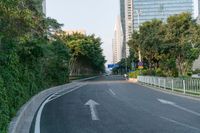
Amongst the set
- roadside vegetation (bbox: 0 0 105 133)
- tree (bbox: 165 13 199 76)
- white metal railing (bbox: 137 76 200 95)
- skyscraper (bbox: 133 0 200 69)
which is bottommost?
white metal railing (bbox: 137 76 200 95)

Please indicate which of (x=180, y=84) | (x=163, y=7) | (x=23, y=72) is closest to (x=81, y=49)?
(x=163, y=7)

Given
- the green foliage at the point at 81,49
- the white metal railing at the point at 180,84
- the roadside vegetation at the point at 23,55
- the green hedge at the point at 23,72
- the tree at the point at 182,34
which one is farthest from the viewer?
the green foliage at the point at 81,49

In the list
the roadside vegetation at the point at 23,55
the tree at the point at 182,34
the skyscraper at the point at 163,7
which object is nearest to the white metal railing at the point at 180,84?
the tree at the point at 182,34

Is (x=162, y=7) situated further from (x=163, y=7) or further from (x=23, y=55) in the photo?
(x=23, y=55)

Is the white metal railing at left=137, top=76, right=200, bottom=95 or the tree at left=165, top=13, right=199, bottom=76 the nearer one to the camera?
the white metal railing at left=137, top=76, right=200, bottom=95

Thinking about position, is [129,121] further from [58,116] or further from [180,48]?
[180,48]

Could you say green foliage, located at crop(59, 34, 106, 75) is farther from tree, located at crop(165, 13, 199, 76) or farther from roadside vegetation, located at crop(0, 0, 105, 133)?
tree, located at crop(165, 13, 199, 76)

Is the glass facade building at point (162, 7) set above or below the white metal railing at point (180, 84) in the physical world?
above

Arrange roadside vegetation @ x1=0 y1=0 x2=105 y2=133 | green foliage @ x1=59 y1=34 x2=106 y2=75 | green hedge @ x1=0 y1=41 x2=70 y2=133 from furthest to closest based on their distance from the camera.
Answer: green foliage @ x1=59 y1=34 x2=106 y2=75
roadside vegetation @ x1=0 y1=0 x2=105 y2=133
green hedge @ x1=0 y1=41 x2=70 y2=133

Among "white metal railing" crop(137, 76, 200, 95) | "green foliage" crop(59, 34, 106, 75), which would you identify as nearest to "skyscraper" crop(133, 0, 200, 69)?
"green foliage" crop(59, 34, 106, 75)

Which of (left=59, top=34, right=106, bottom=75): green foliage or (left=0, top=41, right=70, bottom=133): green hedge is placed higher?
(left=59, top=34, right=106, bottom=75): green foliage

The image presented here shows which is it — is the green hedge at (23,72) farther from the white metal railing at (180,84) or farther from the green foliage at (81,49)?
the green foliage at (81,49)

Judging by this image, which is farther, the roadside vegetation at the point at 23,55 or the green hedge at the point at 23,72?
the roadside vegetation at the point at 23,55

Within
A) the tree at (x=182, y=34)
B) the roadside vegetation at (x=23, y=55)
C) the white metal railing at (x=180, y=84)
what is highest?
the tree at (x=182, y=34)
